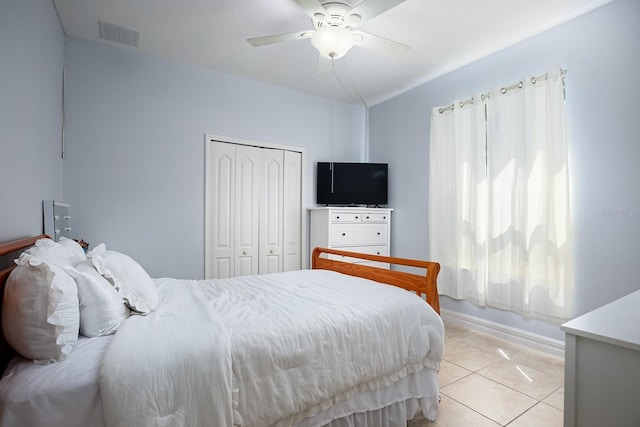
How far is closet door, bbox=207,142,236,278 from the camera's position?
138 inches

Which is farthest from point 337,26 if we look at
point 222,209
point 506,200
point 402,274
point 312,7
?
point 222,209

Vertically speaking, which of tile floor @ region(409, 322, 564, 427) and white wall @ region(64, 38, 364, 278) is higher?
white wall @ region(64, 38, 364, 278)

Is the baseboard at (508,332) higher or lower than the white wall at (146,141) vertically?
lower

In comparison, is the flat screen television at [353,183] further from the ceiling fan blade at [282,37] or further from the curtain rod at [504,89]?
the ceiling fan blade at [282,37]

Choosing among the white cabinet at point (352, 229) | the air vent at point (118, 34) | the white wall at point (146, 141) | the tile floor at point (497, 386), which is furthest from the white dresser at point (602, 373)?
the air vent at point (118, 34)

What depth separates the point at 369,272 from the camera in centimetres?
235

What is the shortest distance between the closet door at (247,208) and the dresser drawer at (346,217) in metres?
0.92

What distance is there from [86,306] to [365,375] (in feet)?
3.92

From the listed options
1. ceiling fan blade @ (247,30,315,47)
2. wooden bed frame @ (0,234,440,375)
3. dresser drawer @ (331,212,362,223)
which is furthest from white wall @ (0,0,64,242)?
dresser drawer @ (331,212,362,223)

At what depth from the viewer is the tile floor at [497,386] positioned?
1.81 m

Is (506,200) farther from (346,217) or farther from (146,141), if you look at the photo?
(146,141)

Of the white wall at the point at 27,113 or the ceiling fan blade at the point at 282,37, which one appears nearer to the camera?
the white wall at the point at 27,113

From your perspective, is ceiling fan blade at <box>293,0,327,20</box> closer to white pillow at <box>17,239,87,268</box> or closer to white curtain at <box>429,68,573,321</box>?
white pillow at <box>17,239,87,268</box>

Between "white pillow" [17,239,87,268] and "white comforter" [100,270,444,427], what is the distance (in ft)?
1.29
